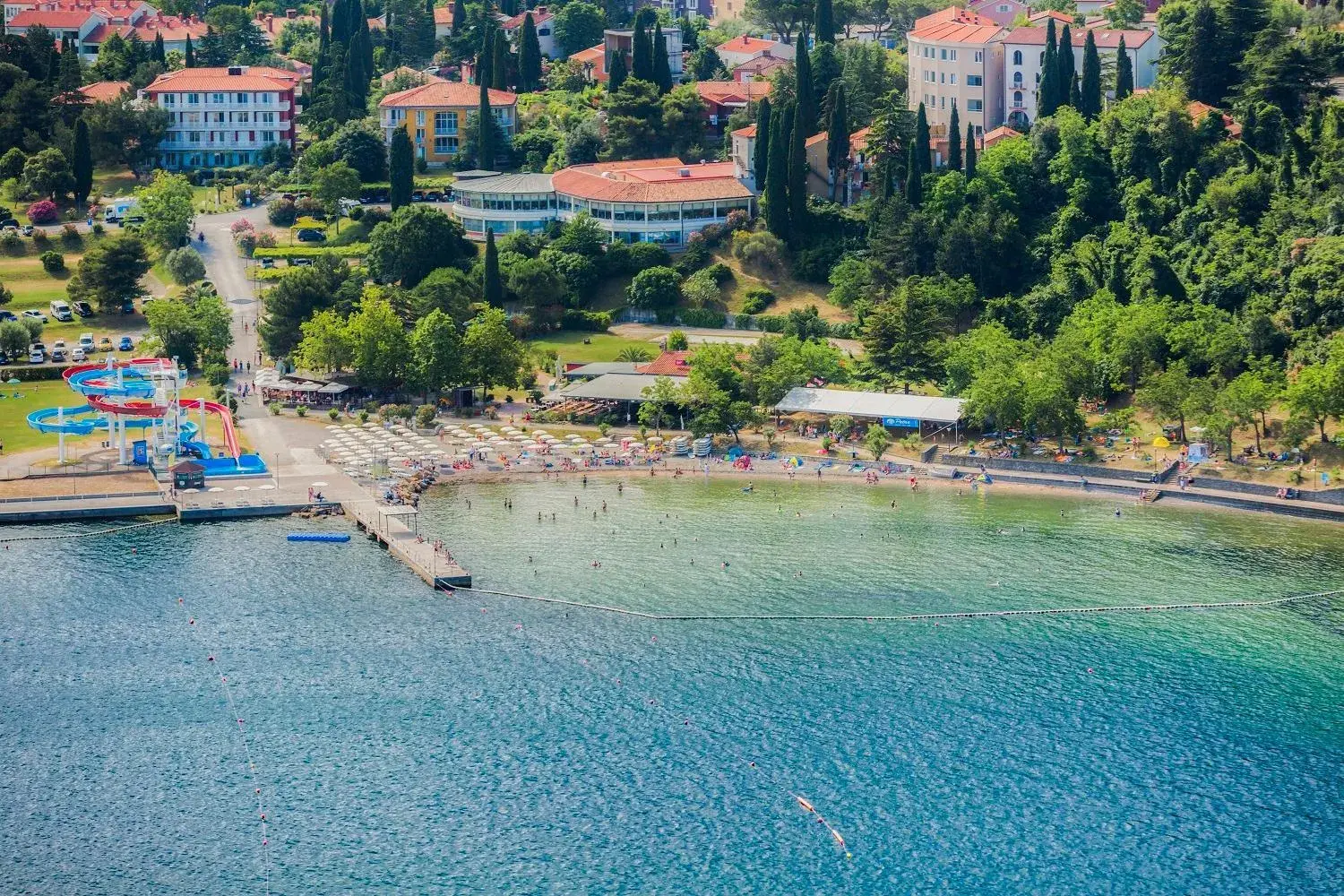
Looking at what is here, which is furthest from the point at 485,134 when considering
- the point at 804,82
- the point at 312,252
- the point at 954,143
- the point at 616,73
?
the point at 954,143

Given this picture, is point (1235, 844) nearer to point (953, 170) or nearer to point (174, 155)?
point (953, 170)

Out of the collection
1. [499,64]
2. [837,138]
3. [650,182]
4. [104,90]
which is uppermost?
[499,64]

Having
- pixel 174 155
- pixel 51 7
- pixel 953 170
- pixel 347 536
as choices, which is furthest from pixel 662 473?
pixel 51 7

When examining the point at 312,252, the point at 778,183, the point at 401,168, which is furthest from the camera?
the point at 401,168

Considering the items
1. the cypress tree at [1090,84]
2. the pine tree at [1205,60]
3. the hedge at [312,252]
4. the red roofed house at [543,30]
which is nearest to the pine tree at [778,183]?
the cypress tree at [1090,84]

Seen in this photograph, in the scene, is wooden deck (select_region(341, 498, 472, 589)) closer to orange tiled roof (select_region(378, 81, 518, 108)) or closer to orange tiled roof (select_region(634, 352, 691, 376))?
orange tiled roof (select_region(634, 352, 691, 376))

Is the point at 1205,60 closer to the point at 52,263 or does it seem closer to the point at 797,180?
the point at 797,180

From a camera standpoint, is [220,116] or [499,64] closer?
[220,116]

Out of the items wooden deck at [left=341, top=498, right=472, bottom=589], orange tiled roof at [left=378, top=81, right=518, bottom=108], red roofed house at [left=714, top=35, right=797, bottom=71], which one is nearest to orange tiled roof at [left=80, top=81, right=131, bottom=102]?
orange tiled roof at [left=378, top=81, right=518, bottom=108]
